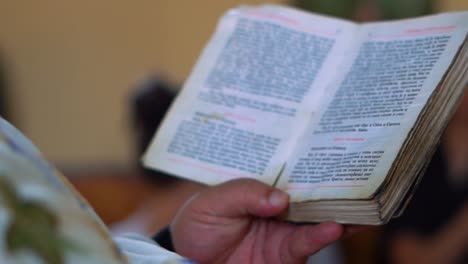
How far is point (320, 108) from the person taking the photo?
91 cm

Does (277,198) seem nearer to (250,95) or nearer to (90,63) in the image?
(250,95)

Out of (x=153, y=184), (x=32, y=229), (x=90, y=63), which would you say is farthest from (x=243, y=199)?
(x=90, y=63)

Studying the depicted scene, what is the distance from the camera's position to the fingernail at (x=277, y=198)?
0.86 metres

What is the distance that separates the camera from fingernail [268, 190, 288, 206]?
0.86m

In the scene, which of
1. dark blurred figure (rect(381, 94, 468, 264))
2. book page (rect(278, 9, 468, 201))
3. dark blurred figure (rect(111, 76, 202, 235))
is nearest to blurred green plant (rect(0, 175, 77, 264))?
book page (rect(278, 9, 468, 201))

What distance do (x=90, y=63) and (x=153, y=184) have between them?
161 centimetres

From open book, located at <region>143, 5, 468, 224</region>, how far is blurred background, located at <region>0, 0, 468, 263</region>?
2.55 metres

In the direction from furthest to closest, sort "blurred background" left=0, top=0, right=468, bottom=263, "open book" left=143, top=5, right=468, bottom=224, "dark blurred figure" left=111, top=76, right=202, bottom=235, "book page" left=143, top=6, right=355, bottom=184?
"blurred background" left=0, top=0, right=468, bottom=263 < "dark blurred figure" left=111, top=76, right=202, bottom=235 < "book page" left=143, top=6, right=355, bottom=184 < "open book" left=143, top=5, right=468, bottom=224

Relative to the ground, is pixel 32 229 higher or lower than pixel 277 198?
higher

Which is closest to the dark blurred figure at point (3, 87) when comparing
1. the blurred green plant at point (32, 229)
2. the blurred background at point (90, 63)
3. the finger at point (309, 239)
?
the blurred background at point (90, 63)

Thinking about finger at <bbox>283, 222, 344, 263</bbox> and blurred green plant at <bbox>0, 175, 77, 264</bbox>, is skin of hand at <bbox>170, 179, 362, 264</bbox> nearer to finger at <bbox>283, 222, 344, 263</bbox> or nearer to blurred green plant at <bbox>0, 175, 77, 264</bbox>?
finger at <bbox>283, 222, 344, 263</bbox>

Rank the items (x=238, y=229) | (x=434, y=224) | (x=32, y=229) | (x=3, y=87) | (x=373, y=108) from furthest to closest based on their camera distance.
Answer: (x=3, y=87) → (x=434, y=224) → (x=238, y=229) → (x=373, y=108) → (x=32, y=229)

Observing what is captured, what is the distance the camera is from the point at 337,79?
0.92m

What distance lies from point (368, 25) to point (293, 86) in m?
0.10
